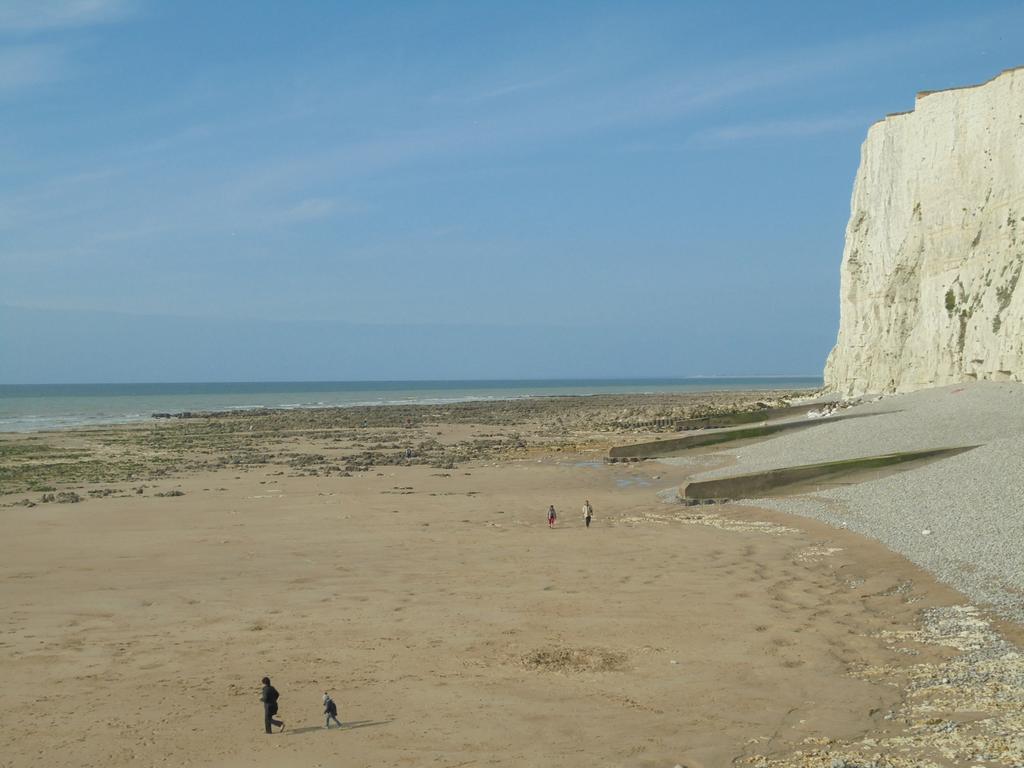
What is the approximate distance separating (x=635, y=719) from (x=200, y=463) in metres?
28.8

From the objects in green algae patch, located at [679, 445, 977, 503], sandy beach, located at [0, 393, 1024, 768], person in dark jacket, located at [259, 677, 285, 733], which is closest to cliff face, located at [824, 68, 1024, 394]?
green algae patch, located at [679, 445, 977, 503]

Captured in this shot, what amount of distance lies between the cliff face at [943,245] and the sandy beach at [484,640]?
1777cm

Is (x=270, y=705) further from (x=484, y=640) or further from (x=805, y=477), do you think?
(x=805, y=477)

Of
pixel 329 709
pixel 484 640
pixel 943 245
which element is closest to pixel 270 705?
pixel 329 709

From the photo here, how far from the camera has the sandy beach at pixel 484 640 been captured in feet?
24.6

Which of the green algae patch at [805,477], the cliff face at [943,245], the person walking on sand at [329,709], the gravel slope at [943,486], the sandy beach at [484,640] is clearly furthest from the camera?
the cliff face at [943,245]

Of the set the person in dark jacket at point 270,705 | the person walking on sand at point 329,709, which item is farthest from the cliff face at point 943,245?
the person in dark jacket at point 270,705

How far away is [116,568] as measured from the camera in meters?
14.4

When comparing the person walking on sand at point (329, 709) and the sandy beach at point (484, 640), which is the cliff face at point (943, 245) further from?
the person walking on sand at point (329, 709)

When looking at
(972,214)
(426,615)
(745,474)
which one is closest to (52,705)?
(426,615)

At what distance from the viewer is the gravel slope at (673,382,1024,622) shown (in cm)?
1231

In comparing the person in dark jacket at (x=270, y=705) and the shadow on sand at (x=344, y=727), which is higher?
the person in dark jacket at (x=270, y=705)

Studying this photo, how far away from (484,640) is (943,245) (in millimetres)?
32679

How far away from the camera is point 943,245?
36.0m
